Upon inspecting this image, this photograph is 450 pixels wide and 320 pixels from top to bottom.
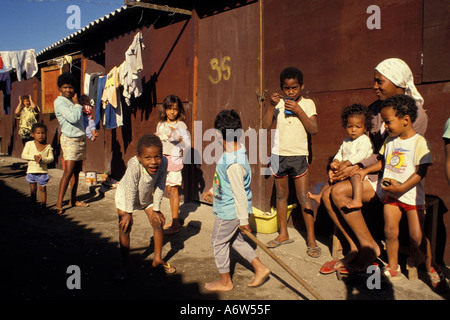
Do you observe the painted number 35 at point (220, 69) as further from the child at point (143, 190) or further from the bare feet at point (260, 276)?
the bare feet at point (260, 276)

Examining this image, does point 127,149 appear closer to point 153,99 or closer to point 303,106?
point 153,99

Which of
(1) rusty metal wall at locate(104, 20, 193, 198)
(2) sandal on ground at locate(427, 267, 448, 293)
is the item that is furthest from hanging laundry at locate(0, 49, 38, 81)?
(2) sandal on ground at locate(427, 267, 448, 293)

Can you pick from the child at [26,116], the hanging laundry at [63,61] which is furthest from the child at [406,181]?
the child at [26,116]

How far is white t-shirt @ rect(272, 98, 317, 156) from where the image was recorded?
13.4 feet

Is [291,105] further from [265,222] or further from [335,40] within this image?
[265,222]

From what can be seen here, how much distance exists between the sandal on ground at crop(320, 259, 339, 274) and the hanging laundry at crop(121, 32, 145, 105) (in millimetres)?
4883

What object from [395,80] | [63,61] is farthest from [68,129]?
[63,61]

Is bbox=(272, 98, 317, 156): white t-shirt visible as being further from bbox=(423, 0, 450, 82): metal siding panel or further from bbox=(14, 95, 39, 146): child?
bbox=(14, 95, 39, 146): child

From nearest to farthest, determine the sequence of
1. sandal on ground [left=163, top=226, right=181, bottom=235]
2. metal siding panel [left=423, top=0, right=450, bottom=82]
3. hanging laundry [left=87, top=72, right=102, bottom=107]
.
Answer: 1. metal siding panel [left=423, top=0, right=450, bottom=82]
2. sandal on ground [left=163, top=226, right=181, bottom=235]
3. hanging laundry [left=87, top=72, right=102, bottom=107]

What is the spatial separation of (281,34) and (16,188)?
22.3 feet

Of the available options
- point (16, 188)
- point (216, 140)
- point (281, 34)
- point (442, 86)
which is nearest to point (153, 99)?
point (216, 140)

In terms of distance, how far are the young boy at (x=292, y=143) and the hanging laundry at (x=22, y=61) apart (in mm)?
10716

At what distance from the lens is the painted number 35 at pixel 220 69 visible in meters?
5.66

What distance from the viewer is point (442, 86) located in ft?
11.3
